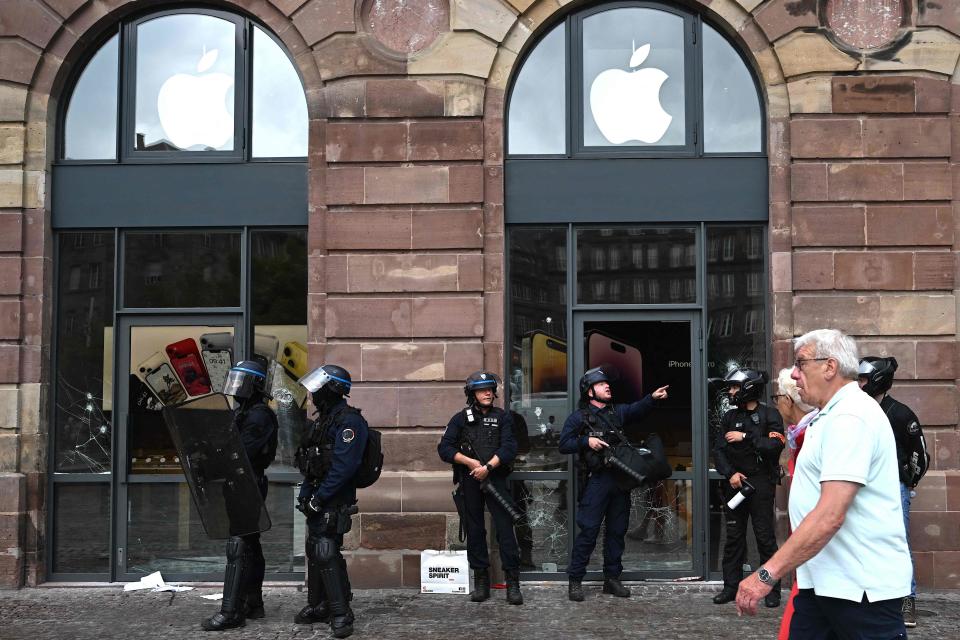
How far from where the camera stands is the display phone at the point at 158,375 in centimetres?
952

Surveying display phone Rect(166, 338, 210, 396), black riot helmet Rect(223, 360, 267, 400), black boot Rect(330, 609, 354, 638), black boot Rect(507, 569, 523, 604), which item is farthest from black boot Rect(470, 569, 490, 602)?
display phone Rect(166, 338, 210, 396)

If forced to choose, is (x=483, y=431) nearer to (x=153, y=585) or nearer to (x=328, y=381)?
(x=328, y=381)

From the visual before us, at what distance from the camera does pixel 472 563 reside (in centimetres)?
853

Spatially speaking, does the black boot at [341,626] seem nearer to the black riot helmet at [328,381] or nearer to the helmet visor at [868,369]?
the black riot helmet at [328,381]

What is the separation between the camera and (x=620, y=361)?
9.31 m

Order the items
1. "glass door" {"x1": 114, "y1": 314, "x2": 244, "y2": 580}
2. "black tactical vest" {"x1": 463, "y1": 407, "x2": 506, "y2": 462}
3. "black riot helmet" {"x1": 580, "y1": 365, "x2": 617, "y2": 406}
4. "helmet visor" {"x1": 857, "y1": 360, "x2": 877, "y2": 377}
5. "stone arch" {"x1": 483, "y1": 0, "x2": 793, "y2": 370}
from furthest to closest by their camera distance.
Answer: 1. "glass door" {"x1": 114, "y1": 314, "x2": 244, "y2": 580}
2. "stone arch" {"x1": 483, "y1": 0, "x2": 793, "y2": 370}
3. "black riot helmet" {"x1": 580, "y1": 365, "x2": 617, "y2": 406}
4. "black tactical vest" {"x1": 463, "y1": 407, "x2": 506, "y2": 462}
5. "helmet visor" {"x1": 857, "y1": 360, "x2": 877, "y2": 377}

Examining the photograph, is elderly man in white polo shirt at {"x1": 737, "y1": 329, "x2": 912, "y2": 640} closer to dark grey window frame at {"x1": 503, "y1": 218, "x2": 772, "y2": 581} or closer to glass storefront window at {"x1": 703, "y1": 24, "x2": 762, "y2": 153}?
dark grey window frame at {"x1": 503, "y1": 218, "x2": 772, "y2": 581}

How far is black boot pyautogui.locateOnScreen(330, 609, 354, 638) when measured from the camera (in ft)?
23.7

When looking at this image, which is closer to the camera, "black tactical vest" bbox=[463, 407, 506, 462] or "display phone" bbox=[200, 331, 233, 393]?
"black tactical vest" bbox=[463, 407, 506, 462]

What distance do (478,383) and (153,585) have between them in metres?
3.37

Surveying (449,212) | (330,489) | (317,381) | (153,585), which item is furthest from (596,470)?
(153,585)

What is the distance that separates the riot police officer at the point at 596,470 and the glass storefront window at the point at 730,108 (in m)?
2.40

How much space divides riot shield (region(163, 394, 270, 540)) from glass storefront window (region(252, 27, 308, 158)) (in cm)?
299

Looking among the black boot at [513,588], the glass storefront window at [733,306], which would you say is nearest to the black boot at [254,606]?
the black boot at [513,588]
